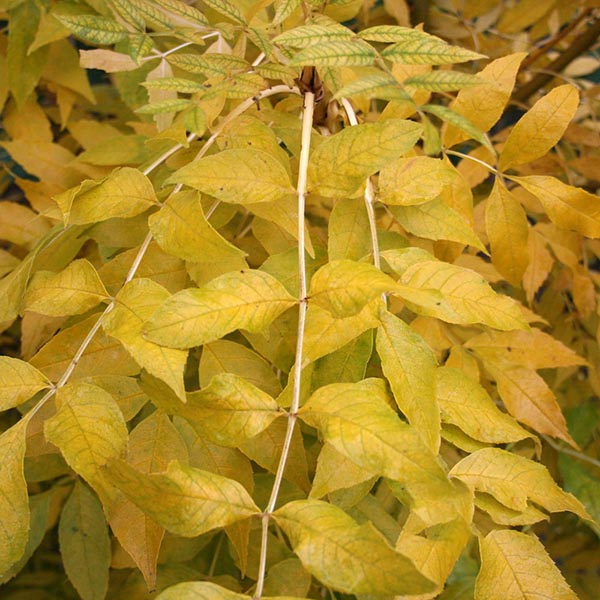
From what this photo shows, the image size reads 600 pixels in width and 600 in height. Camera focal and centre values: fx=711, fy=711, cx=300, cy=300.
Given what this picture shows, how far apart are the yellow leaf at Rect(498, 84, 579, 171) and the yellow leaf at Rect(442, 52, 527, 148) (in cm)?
2

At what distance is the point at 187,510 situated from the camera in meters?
0.39

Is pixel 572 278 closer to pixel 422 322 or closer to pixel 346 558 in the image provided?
pixel 422 322

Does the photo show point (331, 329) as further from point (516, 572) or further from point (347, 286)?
point (516, 572)

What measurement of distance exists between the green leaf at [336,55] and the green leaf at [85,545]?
54 cm

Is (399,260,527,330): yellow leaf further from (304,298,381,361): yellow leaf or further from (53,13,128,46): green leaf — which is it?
(53,13,128,46): green leaf

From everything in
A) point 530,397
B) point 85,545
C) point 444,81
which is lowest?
point 85,545

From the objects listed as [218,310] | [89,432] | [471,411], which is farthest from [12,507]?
[471,411]

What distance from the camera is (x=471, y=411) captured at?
490mm

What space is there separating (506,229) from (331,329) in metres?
0.27

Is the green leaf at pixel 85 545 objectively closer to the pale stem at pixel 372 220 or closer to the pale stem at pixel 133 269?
the pale stem at pixel 133 269

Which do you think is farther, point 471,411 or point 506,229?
point 506,229

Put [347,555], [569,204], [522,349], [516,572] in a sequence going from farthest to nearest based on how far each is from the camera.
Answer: [522,349] → [569,204] → [516,572] → [347,555]

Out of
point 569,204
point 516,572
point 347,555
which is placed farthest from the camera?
point 569,204

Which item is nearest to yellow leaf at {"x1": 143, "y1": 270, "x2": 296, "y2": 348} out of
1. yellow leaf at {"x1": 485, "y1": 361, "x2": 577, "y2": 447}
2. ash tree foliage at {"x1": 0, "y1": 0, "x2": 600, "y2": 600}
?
ash tree foliage at {"x1": 0, "y1": 0, "x2": 600, "y2": 600}
